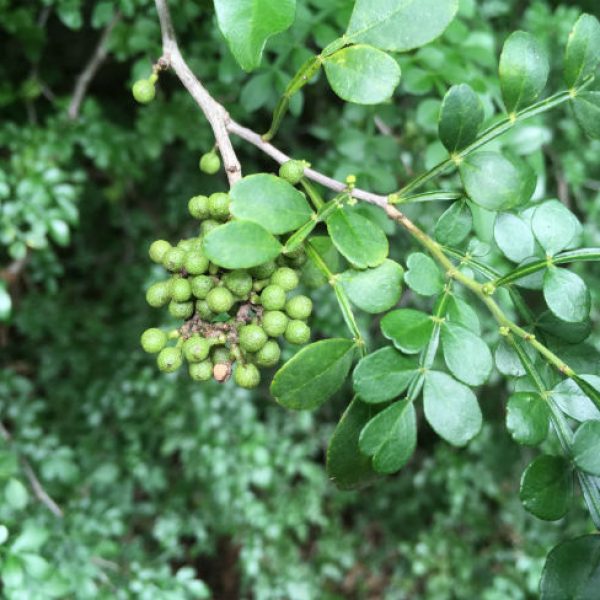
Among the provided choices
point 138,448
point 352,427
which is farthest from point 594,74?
point 138,448

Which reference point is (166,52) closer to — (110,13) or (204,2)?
(204,2)

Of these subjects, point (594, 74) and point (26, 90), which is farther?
point (26, 90)

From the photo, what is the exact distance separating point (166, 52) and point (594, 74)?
1.99ft

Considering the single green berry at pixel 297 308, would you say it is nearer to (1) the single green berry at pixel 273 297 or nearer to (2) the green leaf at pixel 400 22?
(1) the single green berry at pixel 273 297

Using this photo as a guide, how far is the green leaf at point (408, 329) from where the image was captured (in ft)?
2.77

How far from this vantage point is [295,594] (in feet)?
7.91

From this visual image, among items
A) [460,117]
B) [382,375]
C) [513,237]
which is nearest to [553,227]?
[513,237]

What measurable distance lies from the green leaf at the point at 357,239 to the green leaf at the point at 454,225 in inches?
3.8

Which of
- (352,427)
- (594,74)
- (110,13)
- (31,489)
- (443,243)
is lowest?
(31,489)

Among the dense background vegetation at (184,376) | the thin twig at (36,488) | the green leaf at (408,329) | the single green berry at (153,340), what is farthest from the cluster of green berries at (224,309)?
the thin twig at (36,488)

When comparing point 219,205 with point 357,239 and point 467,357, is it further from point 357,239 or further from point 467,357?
point 467,357

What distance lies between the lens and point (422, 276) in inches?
34.5

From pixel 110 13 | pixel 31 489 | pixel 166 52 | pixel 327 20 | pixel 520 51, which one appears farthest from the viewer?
pixel 31 489

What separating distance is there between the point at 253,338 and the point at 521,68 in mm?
485
